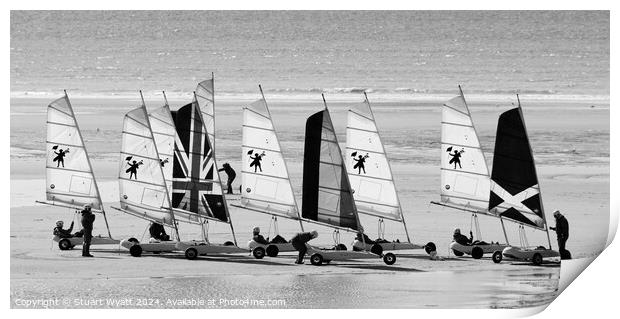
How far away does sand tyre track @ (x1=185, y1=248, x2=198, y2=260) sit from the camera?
24656 millimetres

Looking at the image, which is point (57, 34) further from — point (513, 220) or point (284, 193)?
point (513, 220)

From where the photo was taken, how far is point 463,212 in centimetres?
2761

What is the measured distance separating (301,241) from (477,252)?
268cm

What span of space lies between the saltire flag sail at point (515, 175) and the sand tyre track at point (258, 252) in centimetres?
356

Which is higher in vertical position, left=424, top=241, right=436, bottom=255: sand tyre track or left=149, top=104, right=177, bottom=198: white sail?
left=149, top=104, right=177, bottom=198: white sail

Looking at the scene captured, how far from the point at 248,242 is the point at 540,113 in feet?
39.6

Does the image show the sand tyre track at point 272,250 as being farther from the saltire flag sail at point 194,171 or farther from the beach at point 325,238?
the saltire flag sail at point 194,171

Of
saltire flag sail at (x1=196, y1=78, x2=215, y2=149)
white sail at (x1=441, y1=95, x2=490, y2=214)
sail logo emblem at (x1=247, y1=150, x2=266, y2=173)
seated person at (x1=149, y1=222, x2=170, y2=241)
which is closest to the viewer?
seated person at (x1=149, y1=222, x2=170, y2=241)

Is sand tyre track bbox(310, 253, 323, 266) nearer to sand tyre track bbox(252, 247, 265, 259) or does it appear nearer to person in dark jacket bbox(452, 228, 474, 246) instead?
sand tyre track bbox(252, 247, 265, 259)

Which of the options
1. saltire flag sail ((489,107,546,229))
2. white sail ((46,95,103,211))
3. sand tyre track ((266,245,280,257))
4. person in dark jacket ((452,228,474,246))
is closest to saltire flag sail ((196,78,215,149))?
white sail ((46,95,103,211))

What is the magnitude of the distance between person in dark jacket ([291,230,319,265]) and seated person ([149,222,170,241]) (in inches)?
85.2

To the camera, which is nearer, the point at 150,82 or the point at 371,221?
the point at 371,221

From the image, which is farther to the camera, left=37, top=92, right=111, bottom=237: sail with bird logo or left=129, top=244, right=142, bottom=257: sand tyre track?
left=37, top=92, right=111, bottom=237: sail with bird logo
